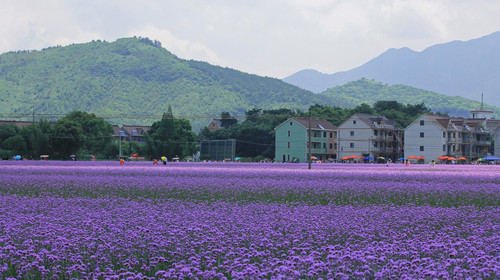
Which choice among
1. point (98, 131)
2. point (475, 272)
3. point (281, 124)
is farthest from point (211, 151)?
point (475, 272)

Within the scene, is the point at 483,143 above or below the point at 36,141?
above

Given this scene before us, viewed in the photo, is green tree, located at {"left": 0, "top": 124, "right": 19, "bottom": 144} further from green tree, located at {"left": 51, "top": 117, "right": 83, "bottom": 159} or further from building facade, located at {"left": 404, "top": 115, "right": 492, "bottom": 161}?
building facade, located at {"left": 404, "top": 115, "right": 492, "bottom": 161}

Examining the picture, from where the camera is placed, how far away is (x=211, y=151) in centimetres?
12081

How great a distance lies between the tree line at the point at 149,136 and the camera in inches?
3553

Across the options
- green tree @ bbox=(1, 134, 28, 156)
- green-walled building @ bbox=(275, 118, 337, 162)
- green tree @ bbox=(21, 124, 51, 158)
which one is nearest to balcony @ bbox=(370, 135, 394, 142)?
green-walled building @ bbox=(275, 118, 337, 162)

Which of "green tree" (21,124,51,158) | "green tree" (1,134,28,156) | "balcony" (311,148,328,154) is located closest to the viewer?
"green tree" (21,124,51,158)

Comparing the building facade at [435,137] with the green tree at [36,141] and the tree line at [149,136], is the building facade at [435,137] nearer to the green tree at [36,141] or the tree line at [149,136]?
the tree line at [149,136]

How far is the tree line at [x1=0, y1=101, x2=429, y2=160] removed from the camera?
296ft

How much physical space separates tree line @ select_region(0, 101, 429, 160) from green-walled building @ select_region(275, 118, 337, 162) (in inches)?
115

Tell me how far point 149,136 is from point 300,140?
26.6m

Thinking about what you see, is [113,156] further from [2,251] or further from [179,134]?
[2,251]

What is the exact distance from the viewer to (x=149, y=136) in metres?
105

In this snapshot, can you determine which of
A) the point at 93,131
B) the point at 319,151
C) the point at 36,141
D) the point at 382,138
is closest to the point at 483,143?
the point at 382,138

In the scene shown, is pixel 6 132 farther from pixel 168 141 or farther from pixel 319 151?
pixel 319 151
